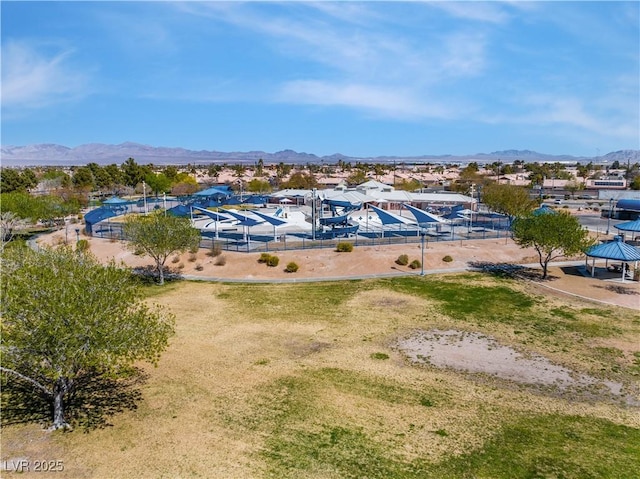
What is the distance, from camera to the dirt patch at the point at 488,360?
872 inches

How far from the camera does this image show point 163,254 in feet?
132

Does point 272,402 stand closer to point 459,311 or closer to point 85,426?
point 85,426

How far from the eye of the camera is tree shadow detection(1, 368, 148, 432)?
18.1m

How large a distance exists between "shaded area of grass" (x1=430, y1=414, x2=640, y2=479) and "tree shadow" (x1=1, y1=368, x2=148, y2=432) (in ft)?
42.0

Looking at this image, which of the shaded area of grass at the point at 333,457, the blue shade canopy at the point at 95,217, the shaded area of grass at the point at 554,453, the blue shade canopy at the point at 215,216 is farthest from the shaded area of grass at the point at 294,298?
the blue shade canopy at the point at 95,217

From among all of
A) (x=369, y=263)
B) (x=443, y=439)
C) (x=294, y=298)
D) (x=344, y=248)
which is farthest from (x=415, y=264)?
(x=443, y=439)

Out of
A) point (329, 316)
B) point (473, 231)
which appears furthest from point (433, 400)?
point (473, 231)

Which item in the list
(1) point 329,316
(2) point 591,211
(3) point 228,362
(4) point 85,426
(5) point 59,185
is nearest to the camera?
(4) point 85,426

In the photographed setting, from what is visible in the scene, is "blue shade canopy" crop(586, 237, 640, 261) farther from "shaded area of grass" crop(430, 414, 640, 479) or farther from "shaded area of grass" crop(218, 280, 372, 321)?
"shaded area of grass" crop(430, 414, 640, 479)

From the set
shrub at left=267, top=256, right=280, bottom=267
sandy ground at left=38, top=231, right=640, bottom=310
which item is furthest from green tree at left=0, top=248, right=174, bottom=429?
shrub at left=267, top=256, right=280, bottom=267

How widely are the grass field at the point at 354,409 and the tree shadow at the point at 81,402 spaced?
A: 0.37m

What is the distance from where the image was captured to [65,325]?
15.6m

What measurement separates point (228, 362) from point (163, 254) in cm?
1912

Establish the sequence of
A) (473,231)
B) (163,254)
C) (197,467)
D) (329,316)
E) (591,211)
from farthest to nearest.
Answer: (591,211), (473,231), (163,254), (329,316), (197,467)
